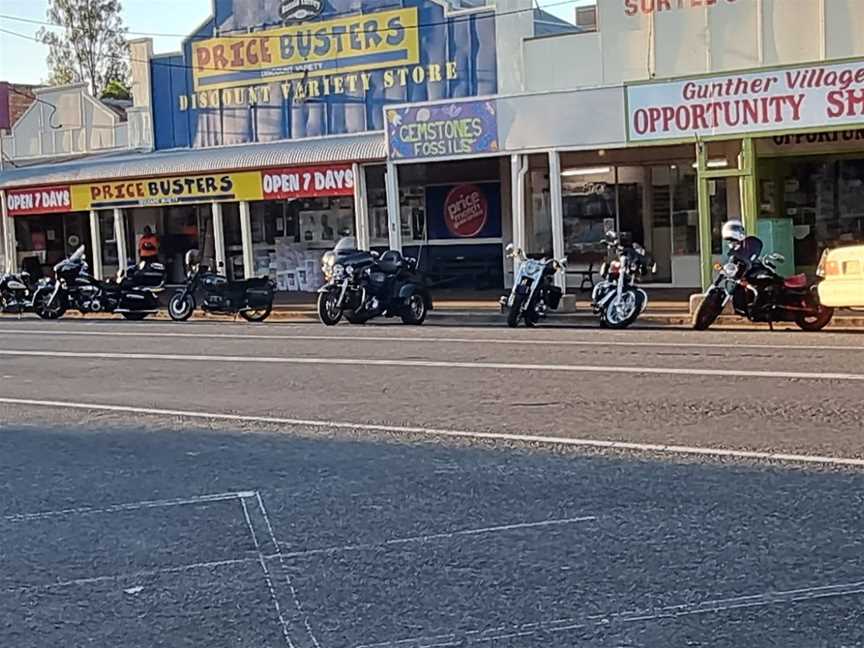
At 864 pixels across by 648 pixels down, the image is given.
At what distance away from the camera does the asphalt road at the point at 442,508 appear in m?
4.99

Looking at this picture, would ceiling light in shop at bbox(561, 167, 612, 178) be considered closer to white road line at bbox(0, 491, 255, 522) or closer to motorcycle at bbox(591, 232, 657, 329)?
motorcycle at bbox(591, 232, 657, 329)

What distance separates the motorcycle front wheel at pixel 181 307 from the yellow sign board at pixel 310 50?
601cm

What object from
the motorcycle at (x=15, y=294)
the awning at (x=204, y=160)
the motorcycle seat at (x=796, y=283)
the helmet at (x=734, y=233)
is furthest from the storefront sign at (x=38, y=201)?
the motorcycle seat at (x=796, y=283)

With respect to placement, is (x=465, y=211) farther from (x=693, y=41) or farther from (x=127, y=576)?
(x=127, y=576)

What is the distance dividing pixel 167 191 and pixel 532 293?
38.8ft

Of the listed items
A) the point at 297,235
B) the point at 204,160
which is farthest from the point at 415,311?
the point at 297,235

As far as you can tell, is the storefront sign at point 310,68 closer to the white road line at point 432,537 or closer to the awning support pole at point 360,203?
the awning support pole at point 360,203

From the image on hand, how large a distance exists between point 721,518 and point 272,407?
16.7ft

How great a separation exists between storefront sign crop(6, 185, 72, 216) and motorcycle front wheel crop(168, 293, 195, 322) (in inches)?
303

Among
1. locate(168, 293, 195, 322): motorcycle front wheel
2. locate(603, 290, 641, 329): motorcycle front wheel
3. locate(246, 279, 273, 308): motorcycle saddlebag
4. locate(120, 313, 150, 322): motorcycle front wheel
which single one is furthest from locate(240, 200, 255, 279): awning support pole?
locate(603, 290, 641, 329): motorcycle front wheel

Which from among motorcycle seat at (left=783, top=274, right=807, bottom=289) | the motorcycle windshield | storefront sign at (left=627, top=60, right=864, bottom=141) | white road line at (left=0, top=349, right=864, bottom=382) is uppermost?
storefront sign at (left=627, top=60, right=864, bottom=141)

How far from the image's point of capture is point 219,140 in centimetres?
2709

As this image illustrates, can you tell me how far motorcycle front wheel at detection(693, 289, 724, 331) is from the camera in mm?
16500

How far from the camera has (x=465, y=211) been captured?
25906mm
